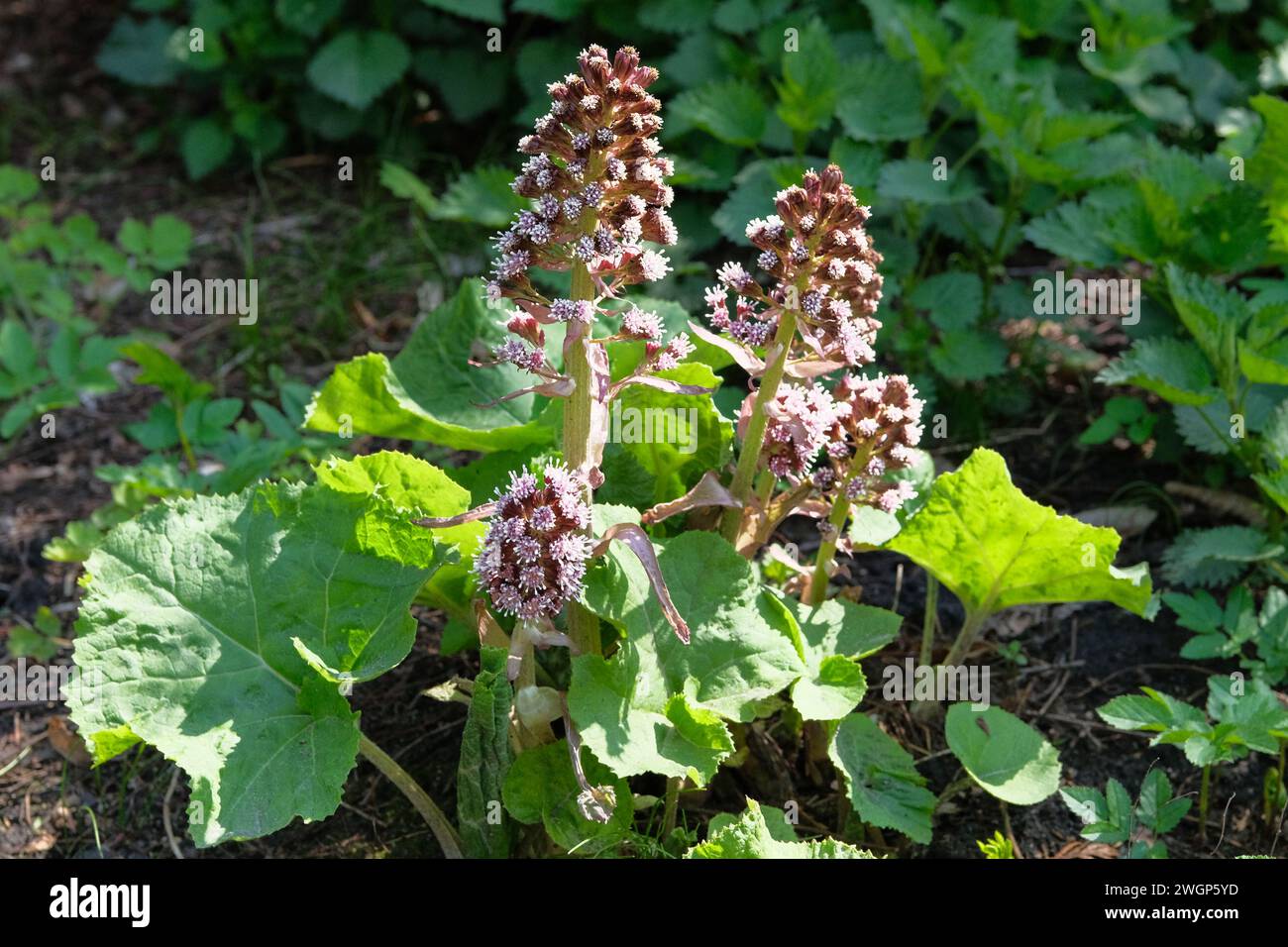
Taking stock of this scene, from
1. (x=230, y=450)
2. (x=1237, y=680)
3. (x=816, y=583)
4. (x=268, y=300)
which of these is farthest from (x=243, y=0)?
(x=1237, y=680)

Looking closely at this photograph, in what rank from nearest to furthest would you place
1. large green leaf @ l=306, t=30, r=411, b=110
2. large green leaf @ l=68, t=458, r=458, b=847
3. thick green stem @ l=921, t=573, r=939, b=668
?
large green leaf @ l=68, t=458, r=458, b=847, thick green stem @ l=921, t=573, r=939, b=668, large green leaf @ l=306, t=30, r=411, b=110

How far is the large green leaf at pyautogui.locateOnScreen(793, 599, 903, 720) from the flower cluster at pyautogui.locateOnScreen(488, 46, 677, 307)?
32.2 inches

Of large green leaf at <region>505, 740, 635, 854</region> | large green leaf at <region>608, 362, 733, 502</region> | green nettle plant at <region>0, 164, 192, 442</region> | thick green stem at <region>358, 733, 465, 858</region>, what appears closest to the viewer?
large green leaf at <region>505, 740, 635, 854</region>

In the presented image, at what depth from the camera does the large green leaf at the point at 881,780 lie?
2576mm

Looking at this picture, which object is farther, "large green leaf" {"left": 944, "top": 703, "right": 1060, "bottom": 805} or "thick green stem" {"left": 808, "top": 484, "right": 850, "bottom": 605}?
"thick green stem" {"left": 808, "top": 484, "right": 850, "bottom": 605}

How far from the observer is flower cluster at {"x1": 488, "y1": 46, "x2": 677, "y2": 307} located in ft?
7.61

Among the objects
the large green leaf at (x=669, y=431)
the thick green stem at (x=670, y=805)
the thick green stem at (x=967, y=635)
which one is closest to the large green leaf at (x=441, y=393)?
the large green leaf at (x=669, y=431)

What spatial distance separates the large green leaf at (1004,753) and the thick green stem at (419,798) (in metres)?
1.03

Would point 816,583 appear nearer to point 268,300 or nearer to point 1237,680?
point 1237,680

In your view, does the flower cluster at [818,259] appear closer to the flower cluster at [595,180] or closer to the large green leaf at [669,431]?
the flower cluster at [595,180]

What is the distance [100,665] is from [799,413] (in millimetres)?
1388

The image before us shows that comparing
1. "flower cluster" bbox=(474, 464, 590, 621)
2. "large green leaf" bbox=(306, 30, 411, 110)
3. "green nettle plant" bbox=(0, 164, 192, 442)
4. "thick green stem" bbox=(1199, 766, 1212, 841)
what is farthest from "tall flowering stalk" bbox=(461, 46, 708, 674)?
"large green leaf" bbox=(306, 30, 411, 110)

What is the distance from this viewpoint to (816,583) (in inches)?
113

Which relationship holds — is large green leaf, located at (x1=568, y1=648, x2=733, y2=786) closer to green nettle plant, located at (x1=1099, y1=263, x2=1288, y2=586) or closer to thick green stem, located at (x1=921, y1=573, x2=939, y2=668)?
thick green stem, located at (x1=921, y1=573, x2=939, y2=668)
